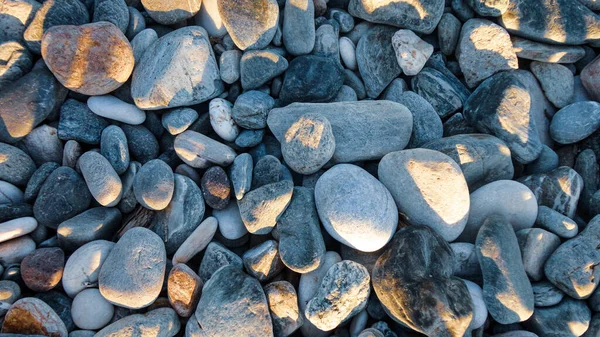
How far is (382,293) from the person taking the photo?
6.68 feet

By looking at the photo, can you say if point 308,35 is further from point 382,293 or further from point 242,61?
point 382,293

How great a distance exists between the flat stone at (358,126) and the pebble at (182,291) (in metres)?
0.93

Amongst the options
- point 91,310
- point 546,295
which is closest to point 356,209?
point 546,295

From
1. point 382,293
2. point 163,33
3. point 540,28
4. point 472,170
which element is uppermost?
point 540,28

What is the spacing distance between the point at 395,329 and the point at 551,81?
6.21ft

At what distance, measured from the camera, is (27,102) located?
7.73 ft

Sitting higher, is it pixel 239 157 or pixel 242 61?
pixel 242 61

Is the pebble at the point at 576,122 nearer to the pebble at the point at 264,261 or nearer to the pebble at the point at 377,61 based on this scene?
the pebble at the point at 377,61

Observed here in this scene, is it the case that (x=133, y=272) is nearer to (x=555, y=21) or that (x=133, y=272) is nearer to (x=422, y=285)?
(x=422, y=285)

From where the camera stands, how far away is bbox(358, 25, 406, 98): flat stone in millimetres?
2695

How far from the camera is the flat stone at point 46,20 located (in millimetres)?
2418

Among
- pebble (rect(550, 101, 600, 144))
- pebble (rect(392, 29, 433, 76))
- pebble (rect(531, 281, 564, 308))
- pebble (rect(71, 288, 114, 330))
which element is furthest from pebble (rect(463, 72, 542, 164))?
pebble (rect(71, 288, 114, 330))

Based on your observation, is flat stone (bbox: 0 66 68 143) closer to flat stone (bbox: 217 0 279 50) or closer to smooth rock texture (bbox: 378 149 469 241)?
flat stone (bbox: 217 0 279 50)

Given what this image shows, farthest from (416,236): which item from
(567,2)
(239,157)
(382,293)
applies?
(567,2)
